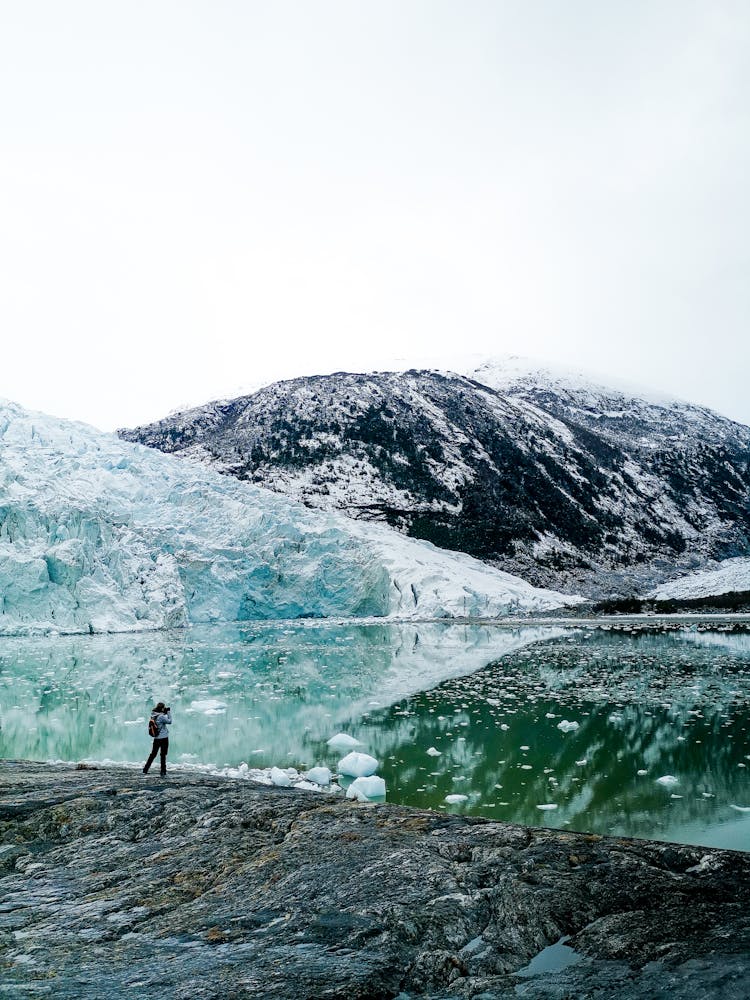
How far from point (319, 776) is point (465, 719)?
5022 mm

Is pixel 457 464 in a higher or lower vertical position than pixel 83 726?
higher

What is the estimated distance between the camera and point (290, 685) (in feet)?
66.3

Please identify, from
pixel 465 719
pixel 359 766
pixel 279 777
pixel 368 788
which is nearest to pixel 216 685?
pixel 465 719

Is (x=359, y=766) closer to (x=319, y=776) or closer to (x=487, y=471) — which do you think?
(x=319, y=776)

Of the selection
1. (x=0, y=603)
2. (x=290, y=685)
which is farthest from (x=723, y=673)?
(x=0, y=603)

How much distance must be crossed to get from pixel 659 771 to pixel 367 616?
37.2 metres

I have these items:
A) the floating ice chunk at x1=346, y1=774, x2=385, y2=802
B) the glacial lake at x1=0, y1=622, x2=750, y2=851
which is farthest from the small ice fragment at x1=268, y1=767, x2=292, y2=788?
the floating ice chunk at x1=346, y1=774, x2=385, y2=802

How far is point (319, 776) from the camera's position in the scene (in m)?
10.0

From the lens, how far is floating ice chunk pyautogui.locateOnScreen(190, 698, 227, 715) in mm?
15734

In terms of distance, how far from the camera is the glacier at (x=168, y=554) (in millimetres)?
35688

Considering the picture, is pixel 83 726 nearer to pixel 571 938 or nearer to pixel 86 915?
pixel 86 915

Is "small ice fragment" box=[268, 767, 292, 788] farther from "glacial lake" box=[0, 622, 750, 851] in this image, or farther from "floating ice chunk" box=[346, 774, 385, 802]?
"floating ice chunk" box=[346, 774, 385, 802]

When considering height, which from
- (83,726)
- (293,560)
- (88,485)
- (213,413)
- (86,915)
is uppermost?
(213,413)

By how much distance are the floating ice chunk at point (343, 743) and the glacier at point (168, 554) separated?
26800 millimetres
